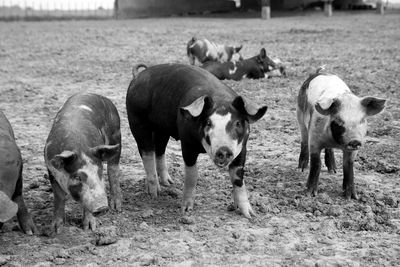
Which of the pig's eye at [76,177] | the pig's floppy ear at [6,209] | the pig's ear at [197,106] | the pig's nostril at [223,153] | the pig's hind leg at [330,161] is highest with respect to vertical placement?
the pig's ear at [197,106]

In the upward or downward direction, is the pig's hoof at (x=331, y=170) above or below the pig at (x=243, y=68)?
below

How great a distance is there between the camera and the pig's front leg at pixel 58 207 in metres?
4.24

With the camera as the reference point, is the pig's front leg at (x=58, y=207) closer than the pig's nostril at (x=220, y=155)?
No

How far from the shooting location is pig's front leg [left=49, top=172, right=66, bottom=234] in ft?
13.9

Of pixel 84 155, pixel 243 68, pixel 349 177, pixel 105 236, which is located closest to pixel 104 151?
pixel 84 155

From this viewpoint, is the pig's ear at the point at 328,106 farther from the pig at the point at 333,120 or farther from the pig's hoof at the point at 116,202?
the pig's hoof at the point at 116,202

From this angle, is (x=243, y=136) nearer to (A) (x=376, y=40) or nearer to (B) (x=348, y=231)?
(B) (x=348, y=231)

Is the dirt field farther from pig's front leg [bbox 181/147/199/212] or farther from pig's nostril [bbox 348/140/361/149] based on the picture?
pig's nostril [bbox 348/140/361/149]

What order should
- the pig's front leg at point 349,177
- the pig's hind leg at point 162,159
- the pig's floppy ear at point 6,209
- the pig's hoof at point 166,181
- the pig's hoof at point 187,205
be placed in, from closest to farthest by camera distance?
the pig's floppy ear at point 6,209 → the pig's hoof at point 187,205 → the pig's front leg at point 349,177 → the pig's hind leg at point 162,159 → the pig's hoof at point 166,181

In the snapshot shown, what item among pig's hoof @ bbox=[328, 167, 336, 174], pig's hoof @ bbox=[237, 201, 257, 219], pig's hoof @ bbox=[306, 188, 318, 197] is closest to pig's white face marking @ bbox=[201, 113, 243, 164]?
pig's hoof @ bbox=[237, 201, 257, 219]

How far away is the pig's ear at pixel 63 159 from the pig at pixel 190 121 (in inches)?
31.2

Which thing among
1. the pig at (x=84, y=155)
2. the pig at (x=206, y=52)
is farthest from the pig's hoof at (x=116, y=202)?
the pig at (x=206, y=52)

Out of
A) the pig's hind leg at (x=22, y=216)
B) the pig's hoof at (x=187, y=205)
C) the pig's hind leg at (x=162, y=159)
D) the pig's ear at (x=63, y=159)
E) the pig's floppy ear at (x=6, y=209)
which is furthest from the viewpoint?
the pig's hind leg at (x=162, y=159)

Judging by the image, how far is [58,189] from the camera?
4246 millimetres
